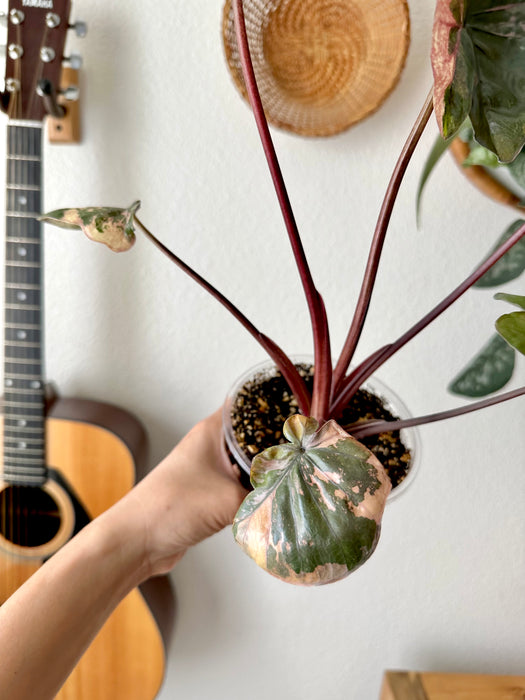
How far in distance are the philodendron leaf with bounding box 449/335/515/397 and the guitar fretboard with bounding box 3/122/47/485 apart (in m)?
0.63

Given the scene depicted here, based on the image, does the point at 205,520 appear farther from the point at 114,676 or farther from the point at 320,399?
the point at 114,676

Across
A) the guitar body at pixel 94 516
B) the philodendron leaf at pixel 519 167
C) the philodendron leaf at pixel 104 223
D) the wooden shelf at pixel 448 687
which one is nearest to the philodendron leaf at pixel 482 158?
the philodendron leaf at pixel 519 167

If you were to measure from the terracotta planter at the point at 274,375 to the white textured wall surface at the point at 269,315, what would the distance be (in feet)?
0.94

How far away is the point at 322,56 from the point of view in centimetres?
81

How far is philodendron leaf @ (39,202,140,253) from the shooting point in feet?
1.54

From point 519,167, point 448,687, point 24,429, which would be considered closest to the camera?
point 519,167

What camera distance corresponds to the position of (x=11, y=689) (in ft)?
1.69

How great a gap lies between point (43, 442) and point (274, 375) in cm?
44

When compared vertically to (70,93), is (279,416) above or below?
below

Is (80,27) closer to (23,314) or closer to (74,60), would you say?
(74,60)

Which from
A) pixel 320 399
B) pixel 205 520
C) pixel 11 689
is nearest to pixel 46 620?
pixel 11 689

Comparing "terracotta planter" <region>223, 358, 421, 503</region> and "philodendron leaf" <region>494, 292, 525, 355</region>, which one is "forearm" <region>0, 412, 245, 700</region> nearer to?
"terracotta planter" <region>223, 358, 421, 503</region>

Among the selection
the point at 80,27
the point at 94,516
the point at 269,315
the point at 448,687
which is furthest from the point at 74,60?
the point at 448,687

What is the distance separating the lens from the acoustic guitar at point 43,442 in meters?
0.77
